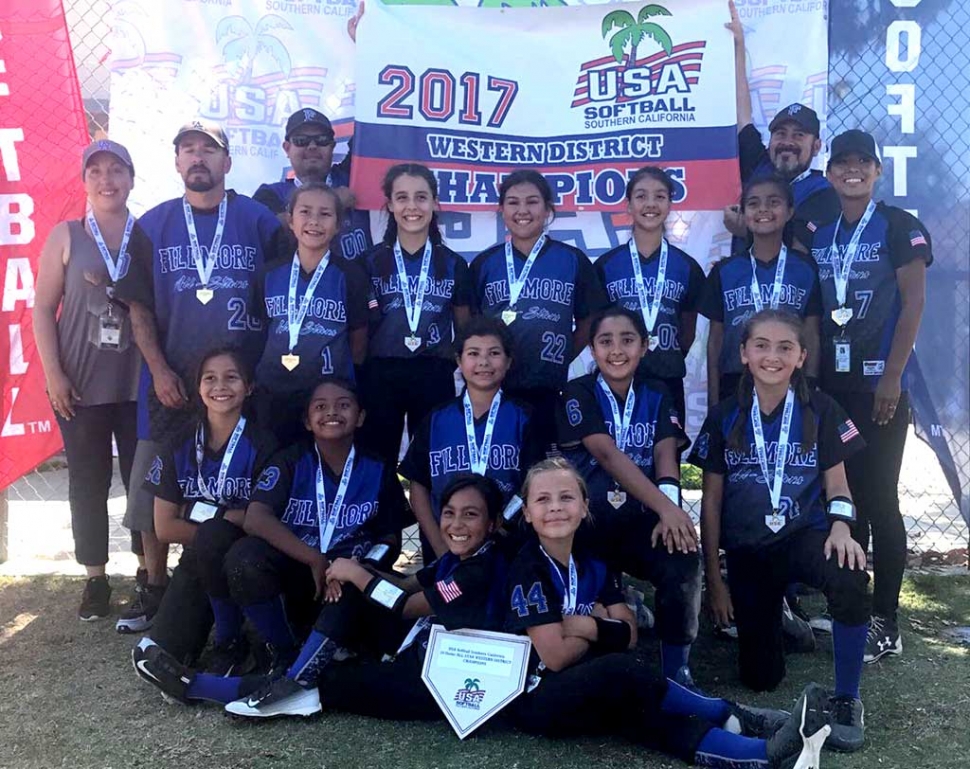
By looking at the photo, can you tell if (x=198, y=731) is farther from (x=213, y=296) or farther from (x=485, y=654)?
(x=213, y=296)

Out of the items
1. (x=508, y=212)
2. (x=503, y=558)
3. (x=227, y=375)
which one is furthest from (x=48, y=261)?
(x=503, y=558)

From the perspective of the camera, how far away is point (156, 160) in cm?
516

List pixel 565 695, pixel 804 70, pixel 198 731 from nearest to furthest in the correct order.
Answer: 1. pixel 565 695
2. pixel 198 731
3. pixel 804 70

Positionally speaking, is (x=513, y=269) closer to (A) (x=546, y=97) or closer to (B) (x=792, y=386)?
(B) (x=792, y=386)

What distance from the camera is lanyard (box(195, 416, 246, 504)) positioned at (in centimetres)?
A: 375

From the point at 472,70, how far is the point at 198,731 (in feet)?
12.3

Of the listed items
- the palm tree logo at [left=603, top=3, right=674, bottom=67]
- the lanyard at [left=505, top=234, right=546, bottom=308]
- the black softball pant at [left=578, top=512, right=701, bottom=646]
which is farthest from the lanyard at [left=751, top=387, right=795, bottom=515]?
the palm tree logo at [left=603, top=3, right=674, bottom=67]

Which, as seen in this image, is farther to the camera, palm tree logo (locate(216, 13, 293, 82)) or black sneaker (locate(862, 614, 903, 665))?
palm tree logo (locate(216, 13, 293, 82))

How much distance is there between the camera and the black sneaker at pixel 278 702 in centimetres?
318

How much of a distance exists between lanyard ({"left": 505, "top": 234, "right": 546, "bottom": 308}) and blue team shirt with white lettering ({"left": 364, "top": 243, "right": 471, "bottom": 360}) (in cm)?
21

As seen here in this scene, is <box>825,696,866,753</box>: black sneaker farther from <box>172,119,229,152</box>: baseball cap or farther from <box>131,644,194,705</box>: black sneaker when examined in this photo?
<box>172,119,229,152</box>: baseball cap

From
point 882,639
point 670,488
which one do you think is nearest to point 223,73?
point 670,488

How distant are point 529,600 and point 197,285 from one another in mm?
2184

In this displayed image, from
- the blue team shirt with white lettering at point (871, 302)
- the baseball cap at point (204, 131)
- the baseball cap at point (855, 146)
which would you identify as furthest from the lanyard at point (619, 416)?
the baseball cap at point (204, 131)
